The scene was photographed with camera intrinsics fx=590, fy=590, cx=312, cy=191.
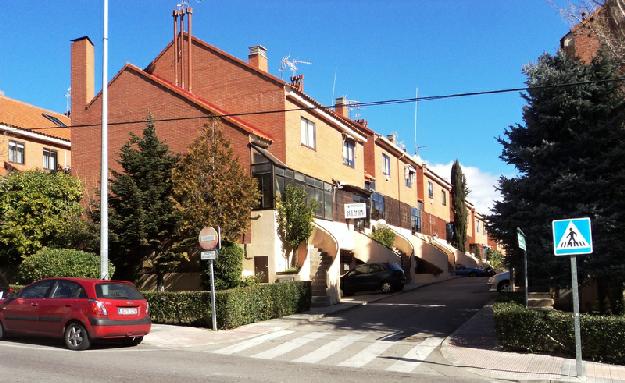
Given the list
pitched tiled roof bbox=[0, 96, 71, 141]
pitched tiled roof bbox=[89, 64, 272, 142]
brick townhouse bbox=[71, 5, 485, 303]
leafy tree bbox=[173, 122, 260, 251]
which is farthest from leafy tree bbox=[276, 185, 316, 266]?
pitched tiled roof bbox=[0, 96, 71, 141]

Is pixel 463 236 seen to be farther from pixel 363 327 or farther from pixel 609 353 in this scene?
pixel 609 353

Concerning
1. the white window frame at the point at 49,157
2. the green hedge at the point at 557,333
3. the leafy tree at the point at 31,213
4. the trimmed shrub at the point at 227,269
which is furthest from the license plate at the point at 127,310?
the white window frame at the point at 49,157

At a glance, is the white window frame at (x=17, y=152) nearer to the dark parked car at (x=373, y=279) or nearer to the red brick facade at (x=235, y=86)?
the red brick facade at (x=235, y=86)

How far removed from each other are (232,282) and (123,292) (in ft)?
19.4

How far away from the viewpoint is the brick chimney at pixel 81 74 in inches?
1045

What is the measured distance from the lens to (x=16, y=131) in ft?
94.8

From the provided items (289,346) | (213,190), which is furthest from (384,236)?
(289,346)

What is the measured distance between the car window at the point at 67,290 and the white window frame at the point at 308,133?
15143 millimetres

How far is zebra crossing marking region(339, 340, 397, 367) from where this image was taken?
443 inches

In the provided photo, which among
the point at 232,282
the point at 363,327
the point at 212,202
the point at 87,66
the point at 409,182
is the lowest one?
the point at 363,327

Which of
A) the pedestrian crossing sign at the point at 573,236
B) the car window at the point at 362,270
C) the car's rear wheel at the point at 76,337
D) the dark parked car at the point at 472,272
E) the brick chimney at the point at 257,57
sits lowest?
the dark parked car at the point at 472,272

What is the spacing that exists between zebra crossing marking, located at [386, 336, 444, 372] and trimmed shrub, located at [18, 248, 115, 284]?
9.47 m

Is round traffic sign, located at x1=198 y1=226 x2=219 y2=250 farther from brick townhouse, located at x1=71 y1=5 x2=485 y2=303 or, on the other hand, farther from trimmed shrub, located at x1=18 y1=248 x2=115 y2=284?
brick townhouse, located at x1=71 y1=5 x2=485 y2=303

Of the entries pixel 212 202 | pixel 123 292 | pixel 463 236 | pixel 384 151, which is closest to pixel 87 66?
pixel 212 202
